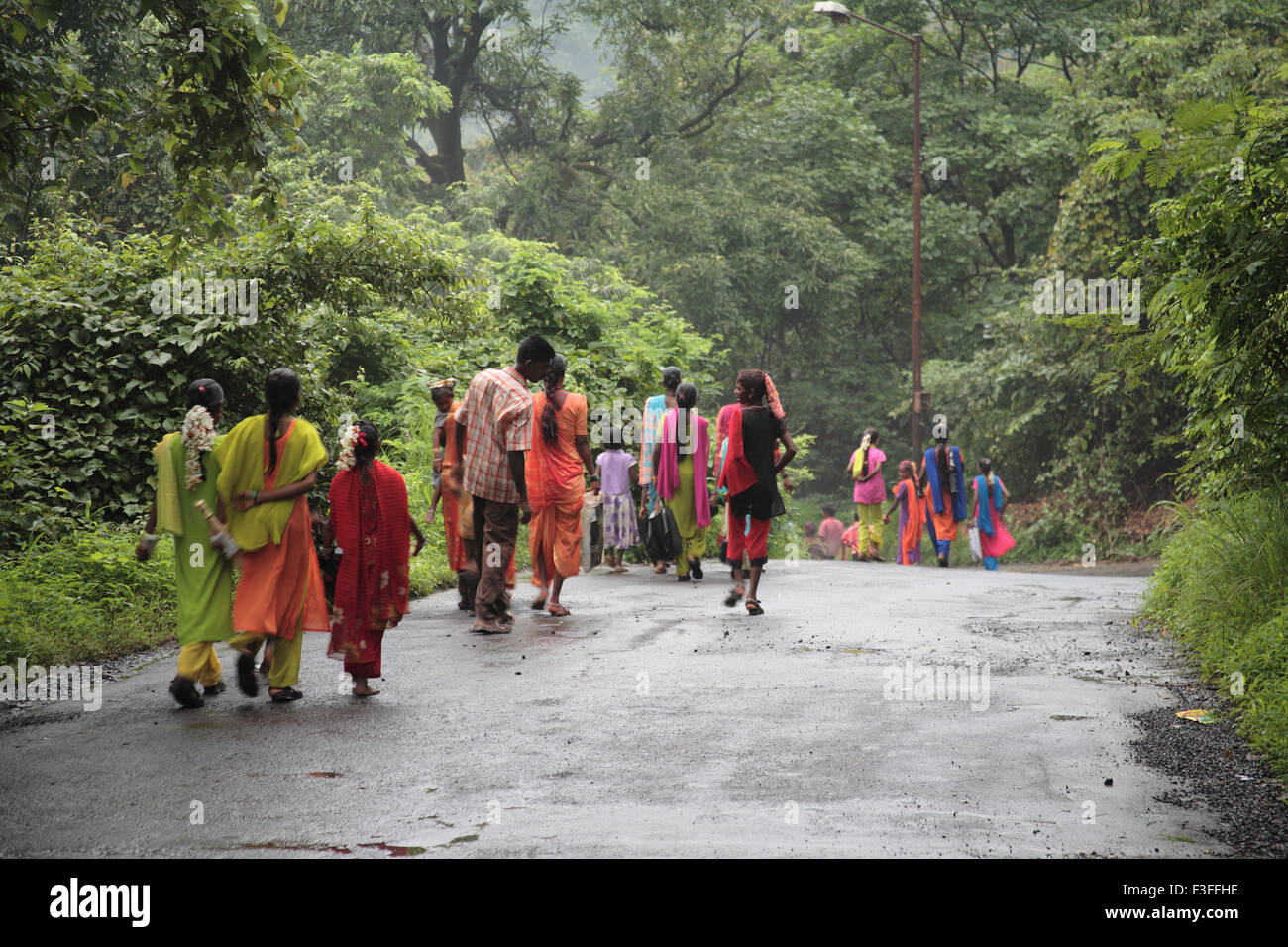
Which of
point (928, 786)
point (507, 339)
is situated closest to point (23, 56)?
point (928, 786)

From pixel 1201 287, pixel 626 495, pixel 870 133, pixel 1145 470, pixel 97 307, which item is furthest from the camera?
pixel 870 133

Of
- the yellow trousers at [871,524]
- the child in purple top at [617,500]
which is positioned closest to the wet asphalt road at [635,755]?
the child in purple top at [617,500]

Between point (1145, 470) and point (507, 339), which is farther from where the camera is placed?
point (1145, 470)

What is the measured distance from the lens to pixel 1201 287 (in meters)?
7.74

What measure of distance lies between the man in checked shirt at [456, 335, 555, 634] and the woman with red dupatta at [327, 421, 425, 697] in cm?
209

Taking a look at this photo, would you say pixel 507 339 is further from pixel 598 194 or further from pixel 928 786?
pixel 598 194

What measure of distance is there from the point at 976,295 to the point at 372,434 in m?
29.8

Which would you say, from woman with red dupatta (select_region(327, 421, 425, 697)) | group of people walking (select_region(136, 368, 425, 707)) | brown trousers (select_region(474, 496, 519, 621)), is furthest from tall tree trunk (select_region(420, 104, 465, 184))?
group of people walking (select_region(136, 368, 425, 707))

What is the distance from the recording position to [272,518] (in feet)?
24.5

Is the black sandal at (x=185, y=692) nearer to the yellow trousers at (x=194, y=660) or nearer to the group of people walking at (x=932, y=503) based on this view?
the yellow trousers at (x=194, y=660)

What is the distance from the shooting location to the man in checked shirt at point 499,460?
9969 millimetres

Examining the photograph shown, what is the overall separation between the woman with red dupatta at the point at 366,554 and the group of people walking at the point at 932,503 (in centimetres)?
1256

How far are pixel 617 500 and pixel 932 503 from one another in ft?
20.6
